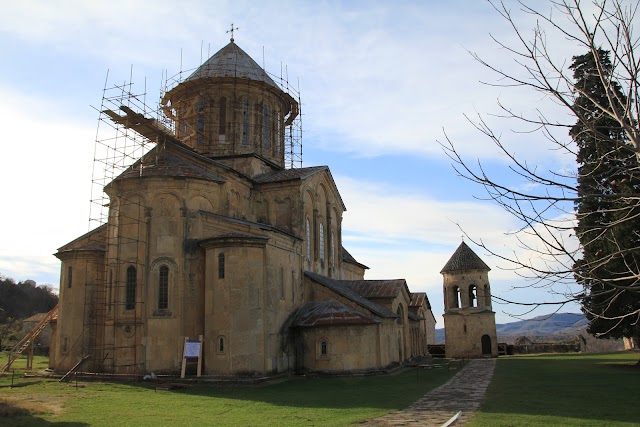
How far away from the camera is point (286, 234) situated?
78.9 feet

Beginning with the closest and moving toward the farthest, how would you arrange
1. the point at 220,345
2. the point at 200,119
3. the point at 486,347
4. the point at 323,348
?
the point at 220,345, the point at 323,348, the point at 200,119, the point at 486,347

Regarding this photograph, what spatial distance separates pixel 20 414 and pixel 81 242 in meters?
13.2

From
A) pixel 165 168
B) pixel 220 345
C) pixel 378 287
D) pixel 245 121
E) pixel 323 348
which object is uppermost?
pixel 245 121

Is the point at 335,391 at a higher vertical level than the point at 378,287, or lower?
lower

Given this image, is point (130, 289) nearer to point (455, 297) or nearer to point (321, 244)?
point (321, 244)

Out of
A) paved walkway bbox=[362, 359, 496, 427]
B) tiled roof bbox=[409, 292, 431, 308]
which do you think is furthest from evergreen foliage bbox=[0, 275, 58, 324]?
paved walkway bbox=[362, 359, 496, 427]

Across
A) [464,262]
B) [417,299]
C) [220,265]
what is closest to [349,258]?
[417,299]

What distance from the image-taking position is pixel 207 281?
2120 cm

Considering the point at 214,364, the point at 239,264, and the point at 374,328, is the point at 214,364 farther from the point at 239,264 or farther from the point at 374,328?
the point at 374,328

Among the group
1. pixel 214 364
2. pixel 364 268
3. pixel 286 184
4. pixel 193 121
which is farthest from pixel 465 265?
pixel 214 364

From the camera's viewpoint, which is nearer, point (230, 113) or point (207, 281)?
point (207, 281)

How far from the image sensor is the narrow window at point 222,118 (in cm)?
2855

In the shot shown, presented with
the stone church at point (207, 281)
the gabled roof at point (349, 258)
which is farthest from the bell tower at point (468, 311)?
the stone church at point (207, 281)

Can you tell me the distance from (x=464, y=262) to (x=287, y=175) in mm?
22019
